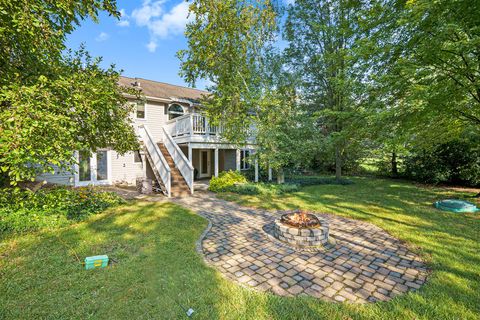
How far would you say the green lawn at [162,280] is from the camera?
8.41ft

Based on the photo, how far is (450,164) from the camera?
1263 cm

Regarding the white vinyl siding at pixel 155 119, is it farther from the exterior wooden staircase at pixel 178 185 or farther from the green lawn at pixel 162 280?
the green lawn at pixel 162 280

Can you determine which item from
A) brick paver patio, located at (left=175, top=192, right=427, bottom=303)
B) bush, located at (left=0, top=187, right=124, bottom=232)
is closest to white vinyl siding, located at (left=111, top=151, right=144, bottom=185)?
bush, located at (left=0, top=187, right=124, bottom=232)

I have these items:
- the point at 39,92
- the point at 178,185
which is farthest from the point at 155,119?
the point at 39,92

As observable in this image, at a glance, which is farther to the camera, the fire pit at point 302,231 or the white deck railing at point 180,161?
the white deck railing at point 180,161

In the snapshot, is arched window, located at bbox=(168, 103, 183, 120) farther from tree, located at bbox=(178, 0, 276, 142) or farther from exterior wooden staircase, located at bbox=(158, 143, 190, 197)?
exterior wooden staircase, located at bbox=(158, 143, 190, 197)

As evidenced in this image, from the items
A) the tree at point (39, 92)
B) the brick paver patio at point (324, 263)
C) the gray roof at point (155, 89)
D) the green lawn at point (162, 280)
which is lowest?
the brick paver patio at point (324, 263)

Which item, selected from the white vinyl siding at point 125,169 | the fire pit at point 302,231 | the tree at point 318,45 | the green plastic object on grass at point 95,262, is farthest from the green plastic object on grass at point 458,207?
the white vinyl siding at point 125,169

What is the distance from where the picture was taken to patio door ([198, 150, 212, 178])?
52.3ft

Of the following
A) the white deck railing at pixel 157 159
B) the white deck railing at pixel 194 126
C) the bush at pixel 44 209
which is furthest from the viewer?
the white deck railing at pixel 194 126

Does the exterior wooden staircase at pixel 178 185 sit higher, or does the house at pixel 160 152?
the house at pixel 160 152

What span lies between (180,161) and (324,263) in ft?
27.3

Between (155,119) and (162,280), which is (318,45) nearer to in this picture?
(155,119)

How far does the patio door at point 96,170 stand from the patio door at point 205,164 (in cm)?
613
